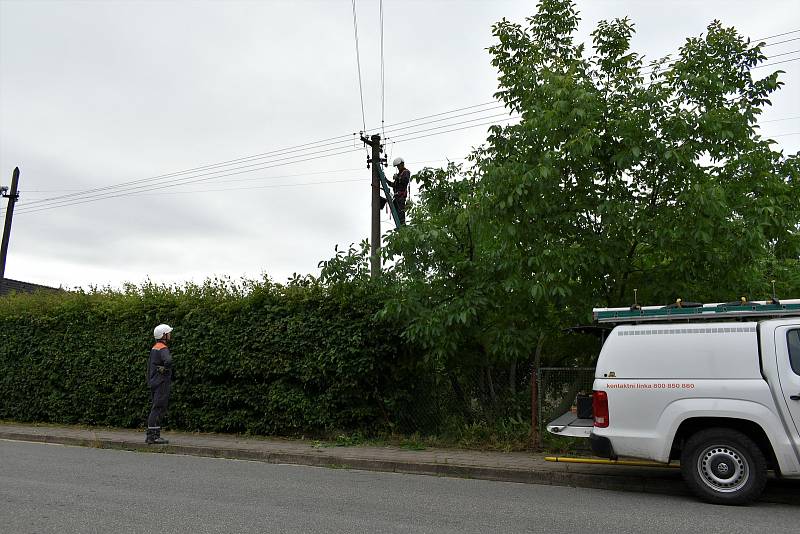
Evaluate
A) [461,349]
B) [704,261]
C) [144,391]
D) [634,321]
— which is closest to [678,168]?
[704,261]

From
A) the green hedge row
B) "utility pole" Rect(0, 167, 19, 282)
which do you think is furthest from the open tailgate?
"utility pole" Rect(0, 167, 19, 282)

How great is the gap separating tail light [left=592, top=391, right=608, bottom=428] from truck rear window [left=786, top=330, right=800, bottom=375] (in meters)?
1.82

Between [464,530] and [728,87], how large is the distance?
6985 mm

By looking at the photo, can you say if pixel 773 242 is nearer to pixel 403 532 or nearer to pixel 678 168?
pixel 678 168

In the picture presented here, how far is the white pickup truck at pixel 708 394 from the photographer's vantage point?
6609 mm

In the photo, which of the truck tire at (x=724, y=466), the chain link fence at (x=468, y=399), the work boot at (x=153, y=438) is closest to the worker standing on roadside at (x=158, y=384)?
the work boot at (x=153, y=438)

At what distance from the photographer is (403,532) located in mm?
5617

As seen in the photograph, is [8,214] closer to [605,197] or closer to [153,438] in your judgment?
[153,438]

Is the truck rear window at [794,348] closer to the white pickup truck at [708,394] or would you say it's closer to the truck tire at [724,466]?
the white pickup truck at [708,394]

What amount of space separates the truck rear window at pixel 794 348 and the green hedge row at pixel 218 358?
6128mm

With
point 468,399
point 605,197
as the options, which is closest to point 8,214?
point 468,399

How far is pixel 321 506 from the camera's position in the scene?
22.0 feet

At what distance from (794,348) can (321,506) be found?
4.95 metres

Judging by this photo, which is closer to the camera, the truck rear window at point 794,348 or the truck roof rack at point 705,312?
the truck rear window at point 794,348
